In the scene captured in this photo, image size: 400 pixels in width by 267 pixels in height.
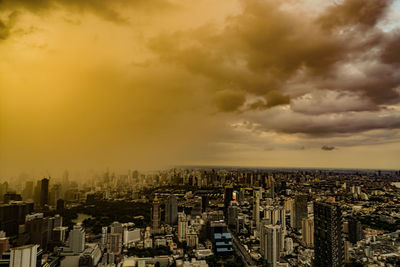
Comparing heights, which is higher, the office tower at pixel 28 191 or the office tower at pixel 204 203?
the office tower at pixel 28 191

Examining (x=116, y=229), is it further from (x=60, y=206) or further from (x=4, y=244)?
(x=4, y=244)

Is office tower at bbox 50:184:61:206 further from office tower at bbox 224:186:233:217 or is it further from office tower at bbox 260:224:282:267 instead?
office tower at bbox 224:186:233:217

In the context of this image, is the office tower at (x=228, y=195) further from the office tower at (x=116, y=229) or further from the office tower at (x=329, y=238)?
the office tower at (x=329, y=238)

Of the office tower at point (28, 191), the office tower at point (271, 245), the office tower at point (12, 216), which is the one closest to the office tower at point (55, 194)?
the office tower at point (28, 191)

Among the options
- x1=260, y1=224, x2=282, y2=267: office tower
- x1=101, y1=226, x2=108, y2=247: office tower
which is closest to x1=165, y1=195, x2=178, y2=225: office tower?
x1=101, y1=226, x2=108, y2=247: office tower

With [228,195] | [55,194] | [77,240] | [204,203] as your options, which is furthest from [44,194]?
[228,195]

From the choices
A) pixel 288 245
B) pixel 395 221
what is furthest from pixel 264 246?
pixel 395 221

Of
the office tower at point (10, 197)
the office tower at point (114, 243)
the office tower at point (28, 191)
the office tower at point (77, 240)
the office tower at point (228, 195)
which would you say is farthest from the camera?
the office tower at point (228, 195)
